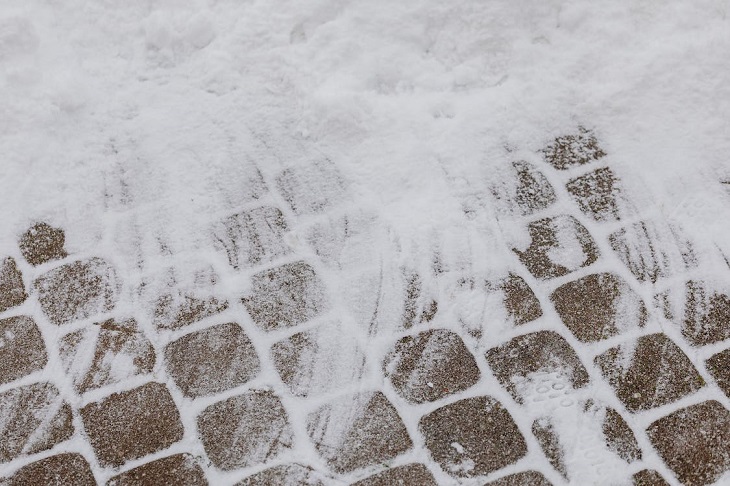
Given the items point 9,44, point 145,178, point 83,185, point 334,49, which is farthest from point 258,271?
point 9,44

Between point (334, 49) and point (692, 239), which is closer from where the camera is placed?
point (692, 239)

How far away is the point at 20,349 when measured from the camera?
1.85 meters

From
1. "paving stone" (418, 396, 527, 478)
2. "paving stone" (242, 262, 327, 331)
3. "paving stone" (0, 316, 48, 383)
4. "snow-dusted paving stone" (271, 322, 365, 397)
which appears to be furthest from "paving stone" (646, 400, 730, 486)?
"paving stone" (0, 316, 48, 383)

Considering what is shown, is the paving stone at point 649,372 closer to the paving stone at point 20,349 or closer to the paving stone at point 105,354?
the paving stone at point 105,354

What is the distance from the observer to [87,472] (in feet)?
5.49

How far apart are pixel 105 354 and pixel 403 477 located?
0.79 meters

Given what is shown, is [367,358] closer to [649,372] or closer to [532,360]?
[532,360]

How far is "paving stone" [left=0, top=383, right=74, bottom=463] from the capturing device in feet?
5.61

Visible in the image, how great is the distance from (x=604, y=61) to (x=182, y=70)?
1.25 metres

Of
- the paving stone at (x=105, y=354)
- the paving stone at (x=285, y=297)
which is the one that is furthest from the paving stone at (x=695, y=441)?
the paving stone at (x=105, y=354)

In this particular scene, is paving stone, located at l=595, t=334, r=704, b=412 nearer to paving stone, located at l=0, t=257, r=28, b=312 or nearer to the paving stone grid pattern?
the paving stone grid pattern

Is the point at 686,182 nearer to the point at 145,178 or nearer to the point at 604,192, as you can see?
the point at 604,192

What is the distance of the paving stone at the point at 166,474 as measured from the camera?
5.41 feet

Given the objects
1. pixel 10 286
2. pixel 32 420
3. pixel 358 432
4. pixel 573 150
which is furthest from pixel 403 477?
pixel 10 286
